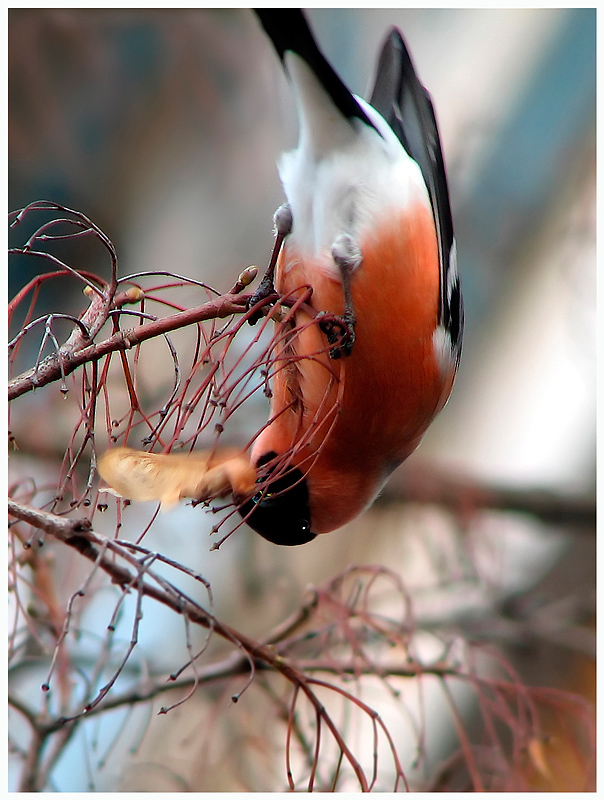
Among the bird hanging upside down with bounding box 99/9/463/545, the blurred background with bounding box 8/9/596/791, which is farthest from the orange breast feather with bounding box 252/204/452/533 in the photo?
the blurred background with bounding box 8/9/596/791

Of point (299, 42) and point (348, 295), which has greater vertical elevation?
point (299, 42)

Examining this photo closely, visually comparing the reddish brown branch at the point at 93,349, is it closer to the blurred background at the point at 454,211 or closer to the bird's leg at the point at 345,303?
the bird's leg at the point at 345,303

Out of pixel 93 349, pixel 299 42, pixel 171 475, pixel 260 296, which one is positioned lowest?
pixel 171 475

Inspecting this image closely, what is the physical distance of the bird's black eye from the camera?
113 centimetres

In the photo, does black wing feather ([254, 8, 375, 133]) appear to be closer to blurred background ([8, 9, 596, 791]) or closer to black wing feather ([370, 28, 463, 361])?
black wing feather ([370, 28, 463, 361])

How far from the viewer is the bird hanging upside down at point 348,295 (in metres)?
1.02

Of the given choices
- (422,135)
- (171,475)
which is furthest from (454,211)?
(171,475)

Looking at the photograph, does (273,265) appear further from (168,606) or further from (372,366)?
(168,606)

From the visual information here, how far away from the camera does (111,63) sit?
5.56ft

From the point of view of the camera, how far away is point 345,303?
1027 millimetres

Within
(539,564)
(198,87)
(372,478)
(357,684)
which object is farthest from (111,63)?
(539,564)

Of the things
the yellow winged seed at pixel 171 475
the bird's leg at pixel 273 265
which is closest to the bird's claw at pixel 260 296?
the bird's leg at pixel 273 265

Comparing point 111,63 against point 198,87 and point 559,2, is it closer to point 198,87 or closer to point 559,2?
point 198,87

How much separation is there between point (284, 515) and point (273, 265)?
1.19ft
